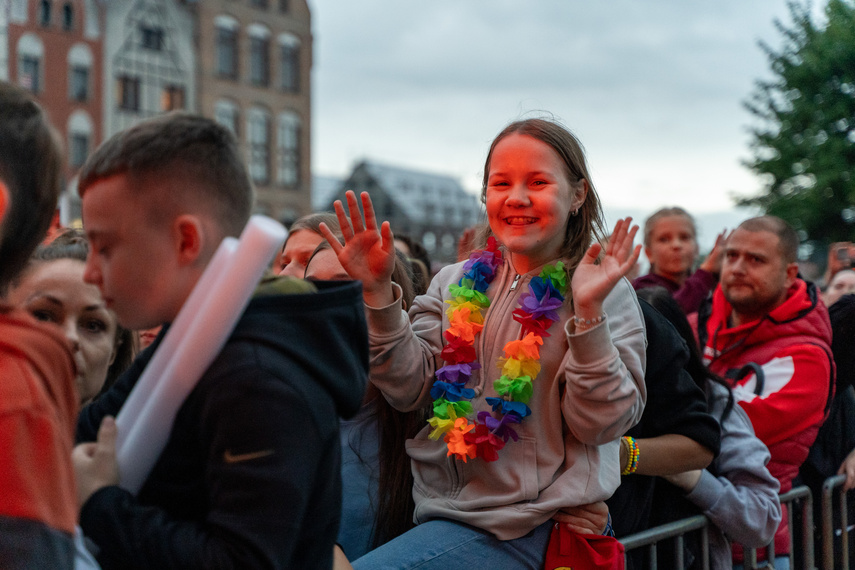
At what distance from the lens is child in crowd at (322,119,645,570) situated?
2123mm

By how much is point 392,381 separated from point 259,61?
31.2 metres

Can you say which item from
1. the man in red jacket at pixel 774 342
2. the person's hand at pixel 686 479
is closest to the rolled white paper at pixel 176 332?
the person's hand at pixel 686 479

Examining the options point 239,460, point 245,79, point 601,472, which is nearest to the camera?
point 239,460

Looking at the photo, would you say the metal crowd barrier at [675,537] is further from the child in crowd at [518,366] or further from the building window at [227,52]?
the building window at [227,52]

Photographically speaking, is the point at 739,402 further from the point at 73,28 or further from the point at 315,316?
the point at 73,28

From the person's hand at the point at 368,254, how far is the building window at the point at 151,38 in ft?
94.3

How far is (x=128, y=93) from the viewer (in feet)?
90.8

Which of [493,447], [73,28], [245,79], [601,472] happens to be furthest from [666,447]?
[245,79]

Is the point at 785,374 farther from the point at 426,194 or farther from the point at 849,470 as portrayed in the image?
the point at 426,194

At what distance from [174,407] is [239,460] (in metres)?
0.13

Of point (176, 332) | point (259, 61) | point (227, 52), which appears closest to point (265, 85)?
point (259, 61)

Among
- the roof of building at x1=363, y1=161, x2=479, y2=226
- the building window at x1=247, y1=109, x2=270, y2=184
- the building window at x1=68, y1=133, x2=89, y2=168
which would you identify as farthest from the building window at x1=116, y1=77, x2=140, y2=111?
the roof of building at x1=363, y1=161, x2=479, y2=226

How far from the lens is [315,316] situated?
1389 millimetres

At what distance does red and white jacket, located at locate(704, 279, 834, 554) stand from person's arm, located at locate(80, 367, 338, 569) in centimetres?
260
